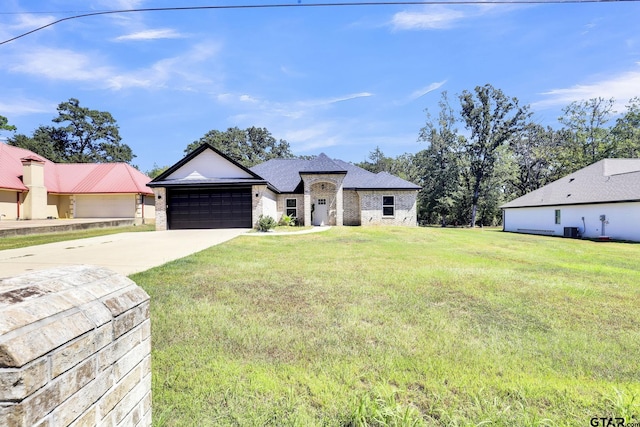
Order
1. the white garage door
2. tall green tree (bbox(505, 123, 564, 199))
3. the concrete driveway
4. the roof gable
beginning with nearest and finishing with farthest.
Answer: the concrete driveway → the roof gable → the white garage door → tall green tree (bbox(505, 123, 564, 199))

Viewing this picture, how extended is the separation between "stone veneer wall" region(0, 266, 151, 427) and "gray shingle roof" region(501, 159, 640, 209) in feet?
75.9

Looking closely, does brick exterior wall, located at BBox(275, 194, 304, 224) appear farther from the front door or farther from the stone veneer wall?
the stone veneer wall

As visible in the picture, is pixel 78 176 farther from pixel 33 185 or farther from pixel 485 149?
pixel 485 149

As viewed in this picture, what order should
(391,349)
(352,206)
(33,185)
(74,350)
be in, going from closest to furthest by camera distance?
1. (74,350)
2. (391,349)
3. (33,185)
4. (352,206)

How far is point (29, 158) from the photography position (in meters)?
21.5

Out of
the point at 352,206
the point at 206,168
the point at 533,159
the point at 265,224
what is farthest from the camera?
the point at 533,159

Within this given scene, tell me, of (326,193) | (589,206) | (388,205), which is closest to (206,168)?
(326,193)

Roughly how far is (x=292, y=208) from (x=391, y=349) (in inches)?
765

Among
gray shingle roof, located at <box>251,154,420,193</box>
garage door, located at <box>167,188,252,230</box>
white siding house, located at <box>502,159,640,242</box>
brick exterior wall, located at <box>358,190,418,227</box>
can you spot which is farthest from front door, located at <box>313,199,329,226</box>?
white siding house, located at <box>502,159,640,242</box>

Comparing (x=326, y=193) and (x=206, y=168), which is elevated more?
(x=206, y=168)

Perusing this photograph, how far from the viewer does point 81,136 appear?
4500cm

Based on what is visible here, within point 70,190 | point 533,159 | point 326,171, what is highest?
point 533,159

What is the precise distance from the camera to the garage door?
18.0 meters

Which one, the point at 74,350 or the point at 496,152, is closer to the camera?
the point at 74,350
